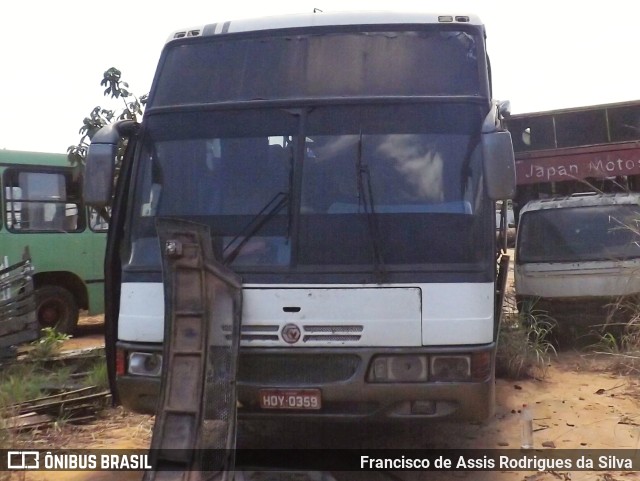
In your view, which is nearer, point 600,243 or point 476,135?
point 476,135

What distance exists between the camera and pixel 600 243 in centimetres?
897

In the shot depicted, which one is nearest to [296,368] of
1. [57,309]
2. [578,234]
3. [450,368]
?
[450,368]

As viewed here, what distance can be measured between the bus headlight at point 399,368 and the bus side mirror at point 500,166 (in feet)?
3.58

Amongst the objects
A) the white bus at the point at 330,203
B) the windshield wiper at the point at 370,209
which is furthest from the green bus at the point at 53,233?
the windshield wiper at the point at 370,209

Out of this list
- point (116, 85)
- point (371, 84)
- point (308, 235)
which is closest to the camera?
point (308, 235)

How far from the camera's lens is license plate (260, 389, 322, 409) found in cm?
441

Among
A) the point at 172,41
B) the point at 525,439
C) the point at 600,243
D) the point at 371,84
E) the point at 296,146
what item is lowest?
the point at 525,439

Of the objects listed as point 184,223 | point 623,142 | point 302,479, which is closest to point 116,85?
point 184,223

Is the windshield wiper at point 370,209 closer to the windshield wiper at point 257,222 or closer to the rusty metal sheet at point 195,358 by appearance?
the windshield wiper at point 257,222

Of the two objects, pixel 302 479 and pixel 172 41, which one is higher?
pixel 172 41

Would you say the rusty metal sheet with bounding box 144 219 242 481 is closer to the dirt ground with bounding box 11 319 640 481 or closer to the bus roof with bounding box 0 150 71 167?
the dirt ground with bounding box 11 319 640 481

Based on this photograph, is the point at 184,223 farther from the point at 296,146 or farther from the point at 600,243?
the point at 600,243

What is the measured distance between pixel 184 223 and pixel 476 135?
188cm

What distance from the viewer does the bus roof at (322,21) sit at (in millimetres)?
5047
